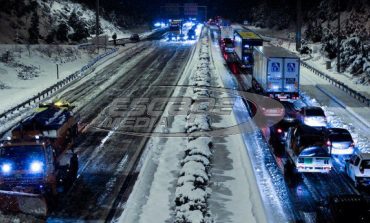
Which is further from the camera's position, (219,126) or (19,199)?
(219,126)

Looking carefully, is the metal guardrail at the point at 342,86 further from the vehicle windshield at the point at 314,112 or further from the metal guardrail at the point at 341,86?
the vehicle windshield at the point at 314,112

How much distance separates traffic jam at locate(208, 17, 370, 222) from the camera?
59.3 feet

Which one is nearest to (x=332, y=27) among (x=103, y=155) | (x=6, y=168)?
(x=103, y=155)

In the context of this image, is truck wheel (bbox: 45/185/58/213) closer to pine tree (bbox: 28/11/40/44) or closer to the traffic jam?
Answer: the traffic jam

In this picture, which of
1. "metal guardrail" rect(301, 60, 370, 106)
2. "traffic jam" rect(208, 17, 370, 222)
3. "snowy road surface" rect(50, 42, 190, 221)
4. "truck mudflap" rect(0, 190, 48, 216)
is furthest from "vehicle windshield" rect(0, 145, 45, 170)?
"metal guardrail" rect(301, 60, 370, 106)

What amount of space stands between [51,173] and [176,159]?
8.79 metres

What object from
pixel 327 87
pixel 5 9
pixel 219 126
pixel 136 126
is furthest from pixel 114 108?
pixel 5 9

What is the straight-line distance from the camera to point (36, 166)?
1862cm

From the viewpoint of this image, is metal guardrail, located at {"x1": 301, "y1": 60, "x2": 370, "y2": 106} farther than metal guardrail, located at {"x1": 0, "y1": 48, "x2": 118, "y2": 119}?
Yes

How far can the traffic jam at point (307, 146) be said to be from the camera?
59.3 feet

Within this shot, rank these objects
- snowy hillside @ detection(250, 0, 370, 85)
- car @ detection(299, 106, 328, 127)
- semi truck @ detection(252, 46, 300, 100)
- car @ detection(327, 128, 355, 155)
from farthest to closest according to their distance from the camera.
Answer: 1. snowy hillside @ detection(250, 0, 370, 85)
2. semi truck @ detection(252, 46, 300, 100)
3. car @ detection(299, 106, 328, 127)
4. car @ detection(327, 128, 355, 155)

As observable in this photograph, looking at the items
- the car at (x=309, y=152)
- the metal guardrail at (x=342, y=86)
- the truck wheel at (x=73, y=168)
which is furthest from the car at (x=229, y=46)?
the truck wheel at (x=73, y=168)

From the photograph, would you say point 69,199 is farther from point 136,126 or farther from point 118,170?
point 136,126

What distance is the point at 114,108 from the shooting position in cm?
3900
